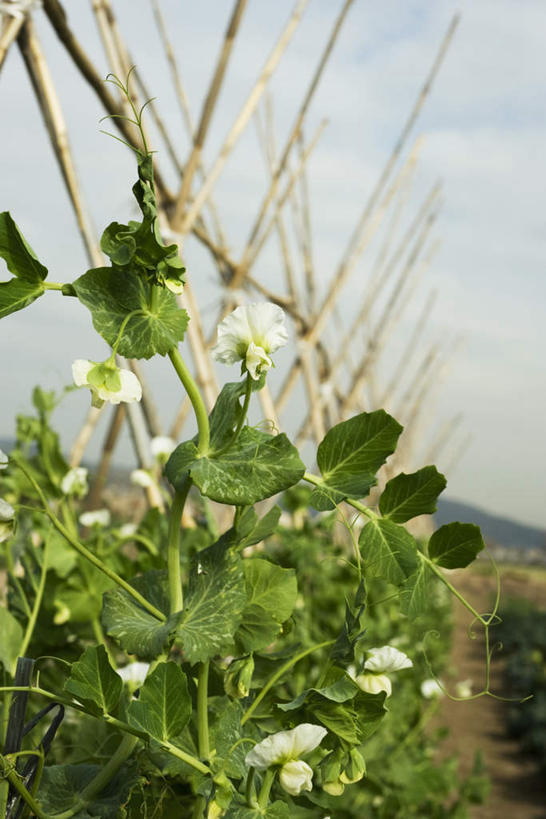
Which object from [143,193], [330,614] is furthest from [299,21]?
[143,193]

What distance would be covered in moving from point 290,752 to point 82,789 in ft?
0.43

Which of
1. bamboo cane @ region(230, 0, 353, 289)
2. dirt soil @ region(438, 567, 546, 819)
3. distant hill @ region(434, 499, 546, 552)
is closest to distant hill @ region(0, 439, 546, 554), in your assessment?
distant hill @ region(434, 499, 546, 552)

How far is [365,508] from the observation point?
1.45 feet

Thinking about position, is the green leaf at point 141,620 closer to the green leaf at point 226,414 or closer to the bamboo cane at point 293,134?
the green leaf at point 226,414

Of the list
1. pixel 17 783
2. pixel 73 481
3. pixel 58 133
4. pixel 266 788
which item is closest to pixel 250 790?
pixel 266 788

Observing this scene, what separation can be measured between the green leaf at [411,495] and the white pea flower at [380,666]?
0.08 meters

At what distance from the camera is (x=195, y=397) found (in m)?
0.42

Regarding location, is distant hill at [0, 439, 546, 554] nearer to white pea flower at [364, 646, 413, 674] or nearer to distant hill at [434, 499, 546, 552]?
distant hill at [434, 499, 546, 552]

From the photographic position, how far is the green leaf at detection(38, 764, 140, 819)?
1.37ft

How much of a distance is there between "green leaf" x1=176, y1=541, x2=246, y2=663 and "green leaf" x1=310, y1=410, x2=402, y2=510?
0.19 ft

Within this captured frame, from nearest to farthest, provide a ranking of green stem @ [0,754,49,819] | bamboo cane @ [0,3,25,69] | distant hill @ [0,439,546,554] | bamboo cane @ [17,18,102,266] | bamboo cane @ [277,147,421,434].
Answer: green stem @ [0,754,49,819] → bamboo cane @ [0,3,25,69] → bamboo cane @ [17,18,102,266] → bamboo cane @ [277,147,421,434] → distant hill @ [0,439,546,554]

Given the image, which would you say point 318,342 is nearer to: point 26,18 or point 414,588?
point 26,18

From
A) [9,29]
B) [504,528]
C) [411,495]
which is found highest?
[9,29]

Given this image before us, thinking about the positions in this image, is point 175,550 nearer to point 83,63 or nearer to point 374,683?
point 374,683
